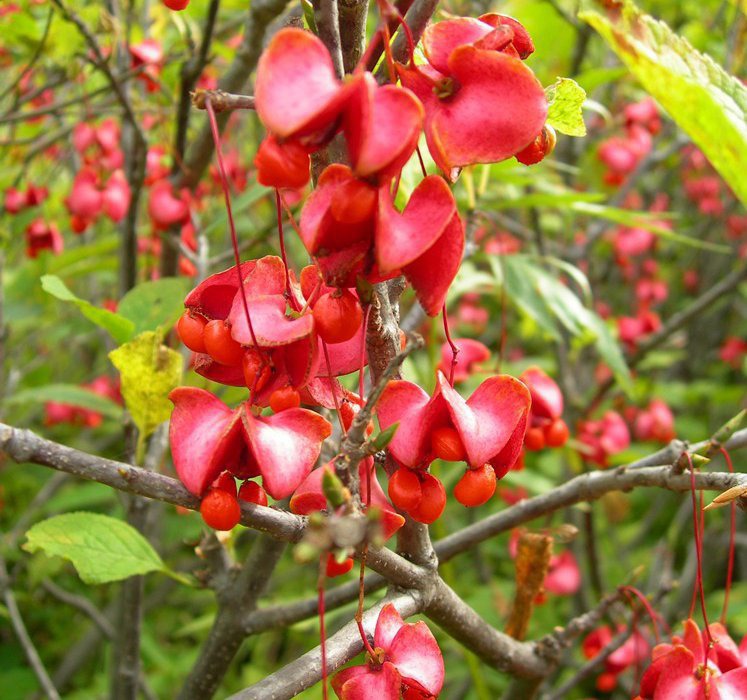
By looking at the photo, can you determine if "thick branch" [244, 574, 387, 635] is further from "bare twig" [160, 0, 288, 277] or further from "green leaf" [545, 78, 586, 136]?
"bare twig" [160, 0, 288, 277]

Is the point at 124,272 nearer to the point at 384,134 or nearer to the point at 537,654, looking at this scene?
the point at 537,654

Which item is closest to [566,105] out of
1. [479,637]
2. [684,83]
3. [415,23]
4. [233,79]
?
[415,23]

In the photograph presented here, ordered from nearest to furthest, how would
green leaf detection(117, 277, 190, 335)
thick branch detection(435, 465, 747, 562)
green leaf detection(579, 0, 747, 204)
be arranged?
green leaf detection(579, 0, 747, 204) → thick branch detection(435, 465, 747, 562) → green leaf detection(117, 277, 190, 335)

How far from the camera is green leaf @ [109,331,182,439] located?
967 mm

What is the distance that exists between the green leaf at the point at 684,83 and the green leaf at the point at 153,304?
2.73 ft

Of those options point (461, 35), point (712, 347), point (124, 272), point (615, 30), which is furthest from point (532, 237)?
point (615, 30)

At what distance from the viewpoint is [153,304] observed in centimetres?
123

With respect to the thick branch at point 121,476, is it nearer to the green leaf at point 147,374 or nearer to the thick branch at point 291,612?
the green leaf at point 147,374

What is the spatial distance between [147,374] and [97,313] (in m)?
0.15

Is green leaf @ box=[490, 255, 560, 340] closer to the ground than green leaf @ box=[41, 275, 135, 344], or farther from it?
closer to the ground

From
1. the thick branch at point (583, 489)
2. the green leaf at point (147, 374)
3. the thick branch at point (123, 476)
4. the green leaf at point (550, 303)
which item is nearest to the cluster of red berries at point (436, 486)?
the thick branch at point (123, 476)

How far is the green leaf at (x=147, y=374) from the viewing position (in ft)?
3.17

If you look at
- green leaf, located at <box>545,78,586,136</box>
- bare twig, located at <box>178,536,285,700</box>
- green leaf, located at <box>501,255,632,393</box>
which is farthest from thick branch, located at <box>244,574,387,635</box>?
green leaf, located at <box>501,255,632,393</box>

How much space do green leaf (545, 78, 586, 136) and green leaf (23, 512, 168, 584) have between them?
68 cm
